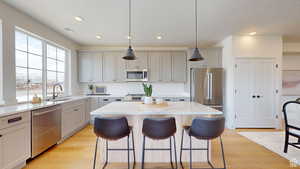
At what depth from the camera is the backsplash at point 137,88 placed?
16.7 ft

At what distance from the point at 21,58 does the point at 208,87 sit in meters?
4.39

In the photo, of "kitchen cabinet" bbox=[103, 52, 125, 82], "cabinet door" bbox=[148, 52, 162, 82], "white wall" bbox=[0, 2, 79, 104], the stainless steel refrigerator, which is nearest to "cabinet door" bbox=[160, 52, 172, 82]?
"cabinet door" bbox=[148, 52, 162, 82]

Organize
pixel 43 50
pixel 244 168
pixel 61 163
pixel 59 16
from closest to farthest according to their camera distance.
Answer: pixel 244 168 → pixel 61 163 → pixel 59 16 → pixel 43 50

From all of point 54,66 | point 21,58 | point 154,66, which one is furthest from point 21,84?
point 154,66

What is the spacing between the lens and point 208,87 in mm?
4152

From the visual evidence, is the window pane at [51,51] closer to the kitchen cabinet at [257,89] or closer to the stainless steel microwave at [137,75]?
the stainless steel microwave at [137,75]

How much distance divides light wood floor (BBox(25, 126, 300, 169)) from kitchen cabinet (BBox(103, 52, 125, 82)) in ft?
6.97

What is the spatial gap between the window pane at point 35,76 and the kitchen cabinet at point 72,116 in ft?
2.67

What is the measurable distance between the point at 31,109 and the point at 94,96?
2.27m

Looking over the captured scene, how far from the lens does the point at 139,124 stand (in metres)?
2.30

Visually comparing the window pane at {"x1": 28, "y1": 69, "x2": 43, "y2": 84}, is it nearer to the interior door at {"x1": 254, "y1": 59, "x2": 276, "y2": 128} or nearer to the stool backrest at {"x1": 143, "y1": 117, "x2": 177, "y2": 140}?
the stool backrest at {"x1": 143, "y1": 117, "x2": 177, "y2": 140}

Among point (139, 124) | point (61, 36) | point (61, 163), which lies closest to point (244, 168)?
point (139, 124)

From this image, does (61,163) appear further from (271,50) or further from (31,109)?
(271,50)

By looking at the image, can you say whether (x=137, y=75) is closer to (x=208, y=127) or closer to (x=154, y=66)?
(x=154, y=66)
